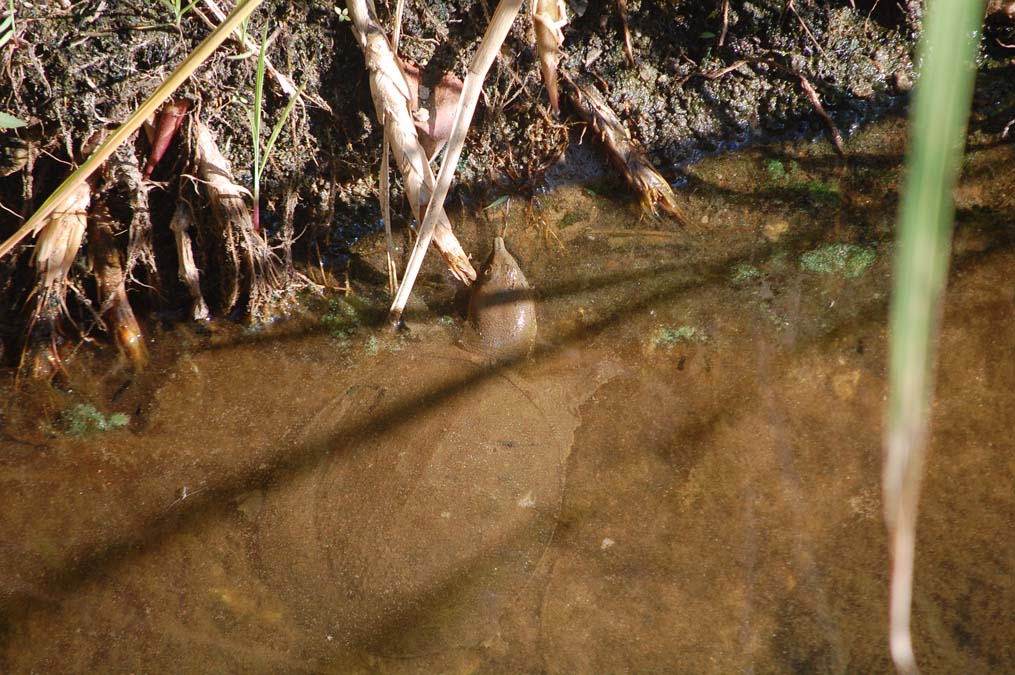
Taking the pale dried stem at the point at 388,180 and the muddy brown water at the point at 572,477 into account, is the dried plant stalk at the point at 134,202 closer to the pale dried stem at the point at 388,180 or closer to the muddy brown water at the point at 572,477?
the muddy brown water at the point at 572,477

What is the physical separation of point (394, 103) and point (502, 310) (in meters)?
0.73

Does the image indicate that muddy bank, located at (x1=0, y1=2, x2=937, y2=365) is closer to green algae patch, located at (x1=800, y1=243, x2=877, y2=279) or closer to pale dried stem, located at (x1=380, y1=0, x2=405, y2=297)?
pale dried stem, located at (x1=380, y1=0, x2=405, y2=297)

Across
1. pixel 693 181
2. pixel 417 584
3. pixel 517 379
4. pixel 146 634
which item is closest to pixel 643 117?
pixel 693 181

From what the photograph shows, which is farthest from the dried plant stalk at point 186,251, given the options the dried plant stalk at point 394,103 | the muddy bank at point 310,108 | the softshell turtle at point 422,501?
the dried plant stalk at point 394,103

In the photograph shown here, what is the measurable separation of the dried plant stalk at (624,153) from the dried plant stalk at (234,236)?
3.99 ft

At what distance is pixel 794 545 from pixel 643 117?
5.30 feet

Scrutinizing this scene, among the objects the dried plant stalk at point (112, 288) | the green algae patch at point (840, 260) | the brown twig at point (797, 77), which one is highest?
the brown twig at point (797, 77)

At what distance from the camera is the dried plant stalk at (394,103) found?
2.18 meters

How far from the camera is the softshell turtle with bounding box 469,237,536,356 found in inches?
95.0

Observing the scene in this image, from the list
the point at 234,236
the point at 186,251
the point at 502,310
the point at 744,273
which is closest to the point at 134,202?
the point at 186,251

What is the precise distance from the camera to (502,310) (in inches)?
95.2

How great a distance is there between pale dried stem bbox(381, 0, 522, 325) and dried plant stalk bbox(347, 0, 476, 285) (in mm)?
330

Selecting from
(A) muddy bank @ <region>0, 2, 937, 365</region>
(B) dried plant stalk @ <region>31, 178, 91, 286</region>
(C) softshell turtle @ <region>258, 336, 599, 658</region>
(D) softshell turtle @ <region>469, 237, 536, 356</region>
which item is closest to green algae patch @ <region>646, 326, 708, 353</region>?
(C) softshell turtle @ <region>258, 336, 599, 658</region>

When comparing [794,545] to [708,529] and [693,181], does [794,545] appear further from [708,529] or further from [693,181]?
[693,181]
